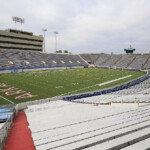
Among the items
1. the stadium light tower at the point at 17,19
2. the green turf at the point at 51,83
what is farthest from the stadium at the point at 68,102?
the stadium light tower at the point at 17,19

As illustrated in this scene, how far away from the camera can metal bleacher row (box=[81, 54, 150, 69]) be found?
72262mm

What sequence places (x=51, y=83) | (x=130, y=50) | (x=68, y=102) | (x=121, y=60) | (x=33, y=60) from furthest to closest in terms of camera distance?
(x=130, y=50), (x=121, y=60), (x=33, y=60), (x=51, y=83), (x=68, y=102)

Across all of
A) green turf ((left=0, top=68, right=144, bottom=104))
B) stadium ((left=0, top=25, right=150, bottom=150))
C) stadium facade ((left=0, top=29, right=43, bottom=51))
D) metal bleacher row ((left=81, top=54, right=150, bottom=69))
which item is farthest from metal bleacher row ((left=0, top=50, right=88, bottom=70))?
green turf ((left=0, top=68, right=144, bottom=104))

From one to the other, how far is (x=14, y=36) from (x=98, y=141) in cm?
7893

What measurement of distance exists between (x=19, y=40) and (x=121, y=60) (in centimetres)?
5260

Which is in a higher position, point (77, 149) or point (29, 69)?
point (29, 69)

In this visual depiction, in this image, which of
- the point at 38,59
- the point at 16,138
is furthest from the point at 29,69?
the point at 16,138

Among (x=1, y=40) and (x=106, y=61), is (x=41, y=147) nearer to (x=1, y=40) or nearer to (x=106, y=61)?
(x=1, y=40)

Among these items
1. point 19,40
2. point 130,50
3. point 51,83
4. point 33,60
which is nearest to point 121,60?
point 130,50

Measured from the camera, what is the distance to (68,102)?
18.5 metres

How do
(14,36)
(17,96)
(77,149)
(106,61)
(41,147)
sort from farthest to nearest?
(106,61) < (14,36) < (17,96) < (41,147) < (77,149)

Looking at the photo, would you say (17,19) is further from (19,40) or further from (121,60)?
(121,60)

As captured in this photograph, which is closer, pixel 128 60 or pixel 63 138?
pixel 63 138

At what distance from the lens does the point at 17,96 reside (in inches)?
1009
